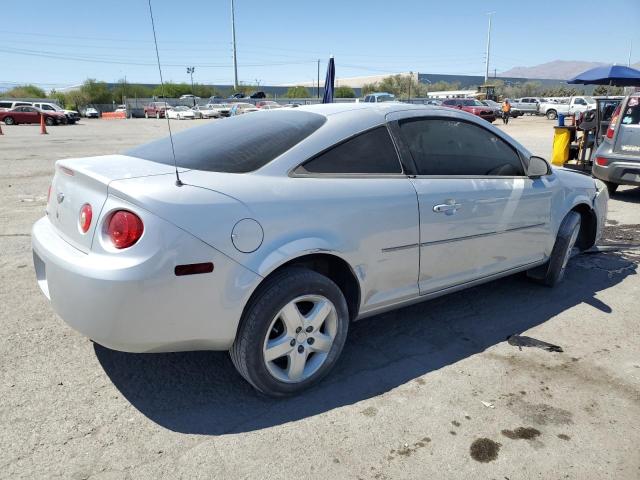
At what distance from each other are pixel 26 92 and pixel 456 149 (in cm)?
9643

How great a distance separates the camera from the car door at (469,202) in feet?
10.7

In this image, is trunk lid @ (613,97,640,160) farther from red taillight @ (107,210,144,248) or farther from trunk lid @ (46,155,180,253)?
red taillight @ (107,210,144,248)

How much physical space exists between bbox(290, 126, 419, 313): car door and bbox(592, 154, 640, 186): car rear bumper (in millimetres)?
6457

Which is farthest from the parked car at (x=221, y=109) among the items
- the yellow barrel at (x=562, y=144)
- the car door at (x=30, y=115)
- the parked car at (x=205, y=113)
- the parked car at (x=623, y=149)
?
the parked car at (x=623, y=149)

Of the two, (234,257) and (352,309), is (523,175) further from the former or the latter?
(234,257)

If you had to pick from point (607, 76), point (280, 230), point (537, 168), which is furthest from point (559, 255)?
point (607, 76)

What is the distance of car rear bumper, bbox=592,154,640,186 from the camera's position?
7926mm

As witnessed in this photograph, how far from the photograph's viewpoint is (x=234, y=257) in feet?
7.93

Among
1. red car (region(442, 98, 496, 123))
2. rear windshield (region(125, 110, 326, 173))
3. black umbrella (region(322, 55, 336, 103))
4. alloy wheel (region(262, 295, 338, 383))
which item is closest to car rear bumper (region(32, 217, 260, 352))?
alloy wheel (region(262, 295, 338, 383))

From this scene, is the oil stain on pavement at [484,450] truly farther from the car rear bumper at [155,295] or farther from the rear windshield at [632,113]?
the rear windshield at [632,113]

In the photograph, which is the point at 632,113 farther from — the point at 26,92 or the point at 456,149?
the point at 26,92

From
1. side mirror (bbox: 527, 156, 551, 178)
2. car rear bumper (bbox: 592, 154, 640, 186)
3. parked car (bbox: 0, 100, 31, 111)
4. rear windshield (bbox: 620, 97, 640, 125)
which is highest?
rear windshield (bbox: 620, 97, 640, 125)

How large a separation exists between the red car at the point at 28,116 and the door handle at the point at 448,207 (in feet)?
129

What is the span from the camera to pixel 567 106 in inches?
1602
